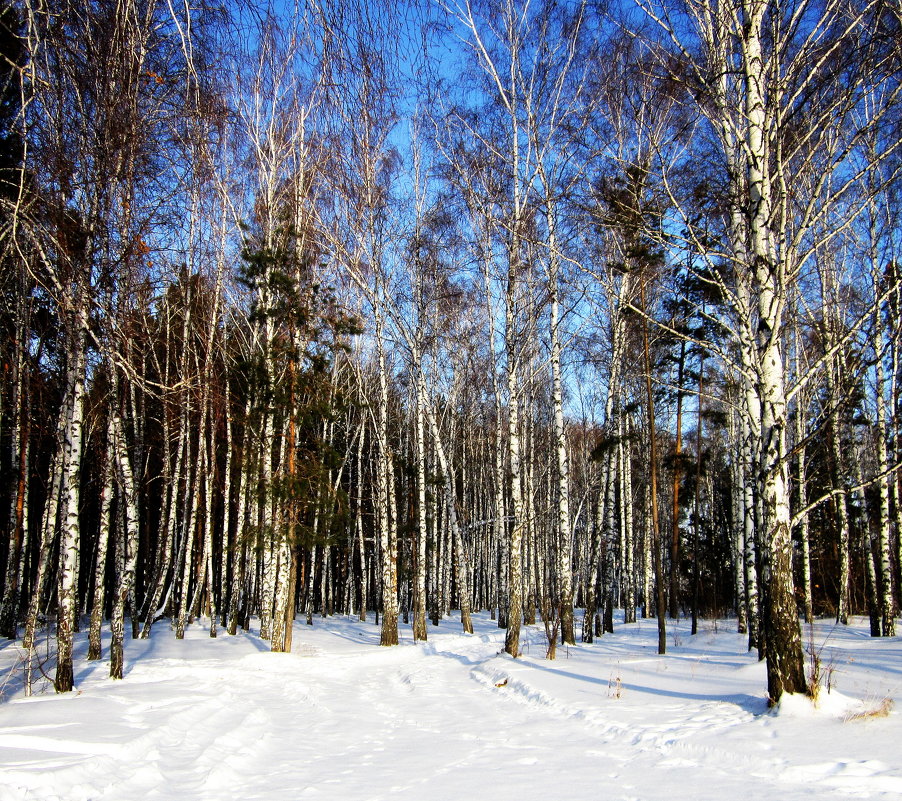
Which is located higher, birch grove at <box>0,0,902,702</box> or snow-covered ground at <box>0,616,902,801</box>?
birch grove at <box>0,0,902,702</box>

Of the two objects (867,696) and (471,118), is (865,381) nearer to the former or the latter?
(867,696)

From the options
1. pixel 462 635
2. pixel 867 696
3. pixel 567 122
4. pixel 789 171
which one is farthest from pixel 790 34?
pixel 462 635

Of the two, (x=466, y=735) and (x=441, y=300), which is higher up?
(x=441, y=300)

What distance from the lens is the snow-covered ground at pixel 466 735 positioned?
418 cm

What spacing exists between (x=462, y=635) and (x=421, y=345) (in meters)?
8.65

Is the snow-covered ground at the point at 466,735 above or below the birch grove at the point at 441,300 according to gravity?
below

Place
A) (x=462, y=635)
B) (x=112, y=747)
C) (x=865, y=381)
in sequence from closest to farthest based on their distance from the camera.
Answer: (x=112, y=747) → (x=865, y=381) → (x=462, y=635)

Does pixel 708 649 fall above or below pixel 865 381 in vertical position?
below

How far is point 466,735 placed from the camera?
6.14m

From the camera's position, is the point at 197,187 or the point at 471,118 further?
the point at 471,118

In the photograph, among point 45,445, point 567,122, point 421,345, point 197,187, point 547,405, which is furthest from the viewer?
point 547,405

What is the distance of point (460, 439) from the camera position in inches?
1157

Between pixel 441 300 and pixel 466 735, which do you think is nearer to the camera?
pixel 466 735

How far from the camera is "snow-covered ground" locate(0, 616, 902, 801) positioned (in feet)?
13.7
